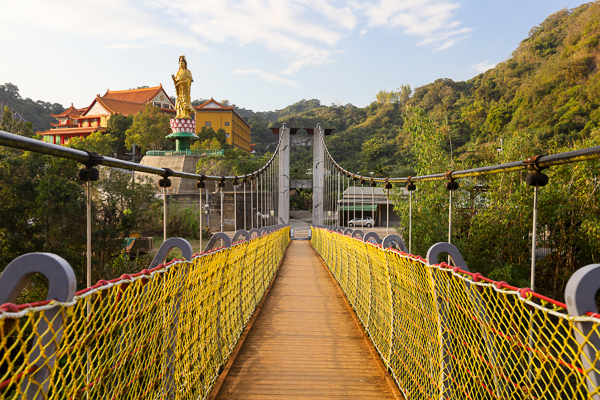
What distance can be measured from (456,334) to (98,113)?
39631 mm

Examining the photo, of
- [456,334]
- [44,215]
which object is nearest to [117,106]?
[44,215]

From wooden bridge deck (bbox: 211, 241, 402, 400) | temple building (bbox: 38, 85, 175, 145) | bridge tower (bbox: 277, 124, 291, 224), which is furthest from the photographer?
temple building (bbox: 38, 85, 175, 145)

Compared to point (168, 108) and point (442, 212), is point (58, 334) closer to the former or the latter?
point (442, 212)

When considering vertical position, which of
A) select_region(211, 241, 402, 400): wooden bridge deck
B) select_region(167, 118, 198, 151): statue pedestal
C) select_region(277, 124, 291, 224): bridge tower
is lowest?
select_region(211, 241, 402, 400): wooden bridge deck

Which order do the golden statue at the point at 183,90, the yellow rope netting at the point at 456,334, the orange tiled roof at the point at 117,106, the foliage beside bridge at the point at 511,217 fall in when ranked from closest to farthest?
the yellow rope netting at the point at 456,334 < the foliage beside bridge at the point at 511,217 < the golden statue at the point at 183,90 < the orange tiled roof at the point at 117,106

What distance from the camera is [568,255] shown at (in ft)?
27.9

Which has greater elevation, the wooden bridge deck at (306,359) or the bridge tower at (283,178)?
the bridge tower at (283,178)

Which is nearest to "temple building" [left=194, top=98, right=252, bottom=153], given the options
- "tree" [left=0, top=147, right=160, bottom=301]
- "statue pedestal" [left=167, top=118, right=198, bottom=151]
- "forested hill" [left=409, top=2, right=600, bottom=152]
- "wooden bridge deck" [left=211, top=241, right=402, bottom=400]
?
"statue pedestal" [left=167, top=118, right=198, bottom=151]

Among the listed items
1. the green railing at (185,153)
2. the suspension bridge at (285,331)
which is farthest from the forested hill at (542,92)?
the green railing at (185,153)

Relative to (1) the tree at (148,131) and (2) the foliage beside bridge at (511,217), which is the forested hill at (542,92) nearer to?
(2) the foliage beside bridge at (511,217)

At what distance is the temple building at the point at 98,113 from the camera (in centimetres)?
3500

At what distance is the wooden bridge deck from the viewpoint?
2.18 m

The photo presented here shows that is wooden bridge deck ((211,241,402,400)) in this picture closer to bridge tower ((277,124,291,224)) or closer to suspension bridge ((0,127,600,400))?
suspension bridge ((0,127,600,400))

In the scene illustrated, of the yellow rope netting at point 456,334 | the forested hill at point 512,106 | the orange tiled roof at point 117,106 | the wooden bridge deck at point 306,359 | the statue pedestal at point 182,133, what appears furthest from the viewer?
the orange tiled roof at point 117,106
